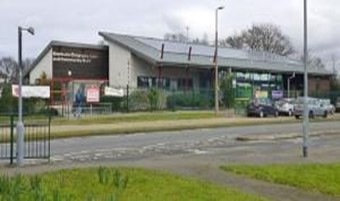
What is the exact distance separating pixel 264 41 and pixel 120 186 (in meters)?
99.4

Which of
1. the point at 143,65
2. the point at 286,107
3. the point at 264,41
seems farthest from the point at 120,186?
the point at 264,41

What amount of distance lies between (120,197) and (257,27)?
100399mm

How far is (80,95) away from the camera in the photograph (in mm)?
56031

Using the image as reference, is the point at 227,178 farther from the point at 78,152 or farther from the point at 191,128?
the point at 191,128

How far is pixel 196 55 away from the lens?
76188 millimetres

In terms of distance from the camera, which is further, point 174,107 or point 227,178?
point 174,107

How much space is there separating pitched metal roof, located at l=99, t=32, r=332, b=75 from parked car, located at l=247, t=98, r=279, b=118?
42.2 ft

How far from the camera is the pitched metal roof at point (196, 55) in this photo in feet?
234

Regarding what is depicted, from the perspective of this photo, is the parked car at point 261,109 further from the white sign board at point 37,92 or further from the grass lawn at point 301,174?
the grass lawn at point 301,174

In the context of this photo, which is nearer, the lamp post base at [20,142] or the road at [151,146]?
the lamp post base at [20,142]

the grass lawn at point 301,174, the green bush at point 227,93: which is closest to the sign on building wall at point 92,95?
the green bush at point 227,93

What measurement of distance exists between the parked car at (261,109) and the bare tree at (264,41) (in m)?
48.1

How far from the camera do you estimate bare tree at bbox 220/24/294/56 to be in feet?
358

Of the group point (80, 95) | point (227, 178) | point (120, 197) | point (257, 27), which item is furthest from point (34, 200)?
point (257, 27)
